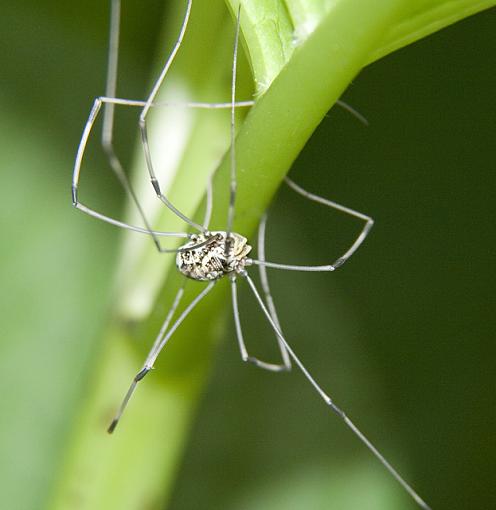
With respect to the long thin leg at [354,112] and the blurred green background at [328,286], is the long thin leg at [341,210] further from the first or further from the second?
the long thin leg at [354,112]

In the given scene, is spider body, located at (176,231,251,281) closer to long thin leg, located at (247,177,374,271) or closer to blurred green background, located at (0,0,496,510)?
long thin leg, located at (247,177,374,271)

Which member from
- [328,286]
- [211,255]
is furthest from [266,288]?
[211,255]

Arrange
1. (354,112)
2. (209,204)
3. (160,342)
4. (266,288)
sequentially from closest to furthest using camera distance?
(209,204)
(160,342)
(354,112)
(266,288)

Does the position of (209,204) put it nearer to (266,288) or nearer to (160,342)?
(160,342)

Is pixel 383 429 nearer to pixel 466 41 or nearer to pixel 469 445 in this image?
pixel 469 445

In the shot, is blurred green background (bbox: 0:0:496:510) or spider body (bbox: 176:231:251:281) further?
blurred green background (bbox: 0:0:496:510)

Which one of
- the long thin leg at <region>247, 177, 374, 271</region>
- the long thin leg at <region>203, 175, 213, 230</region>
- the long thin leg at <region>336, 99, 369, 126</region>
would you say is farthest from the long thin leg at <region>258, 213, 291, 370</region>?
the long thin leg at <region>203, 175, 213, 230</region>
